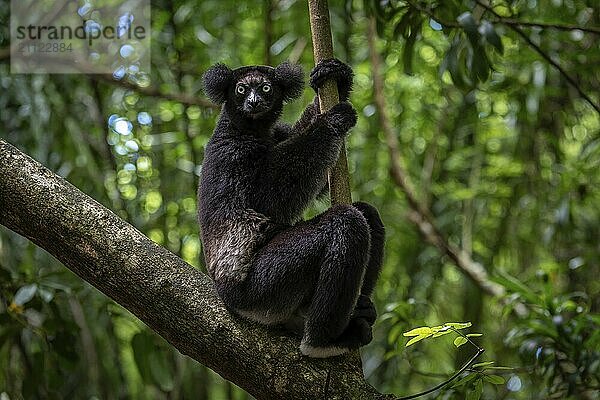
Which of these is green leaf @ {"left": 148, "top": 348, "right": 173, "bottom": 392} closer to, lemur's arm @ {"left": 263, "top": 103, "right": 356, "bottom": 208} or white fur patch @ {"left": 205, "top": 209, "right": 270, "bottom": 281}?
white fur patch @ {"left": 205, "top": 209, "right": 270, "bottom": 281}

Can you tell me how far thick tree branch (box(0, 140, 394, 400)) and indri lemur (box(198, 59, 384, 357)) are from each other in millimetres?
126

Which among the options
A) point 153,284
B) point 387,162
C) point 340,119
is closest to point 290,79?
point 340,119

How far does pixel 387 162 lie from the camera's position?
25.4 feet

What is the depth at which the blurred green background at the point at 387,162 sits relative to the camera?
20.7 feet

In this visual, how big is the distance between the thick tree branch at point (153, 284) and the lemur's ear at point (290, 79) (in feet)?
5.21

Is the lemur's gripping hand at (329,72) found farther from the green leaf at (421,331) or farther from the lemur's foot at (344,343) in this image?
the green leaf at (421,331)

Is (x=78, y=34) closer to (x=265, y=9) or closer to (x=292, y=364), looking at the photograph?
(x=265, y=9)

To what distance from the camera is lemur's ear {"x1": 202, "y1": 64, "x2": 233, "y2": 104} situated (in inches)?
183

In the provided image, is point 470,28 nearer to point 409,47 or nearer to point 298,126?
point 409,47

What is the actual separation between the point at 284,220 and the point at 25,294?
1850 millimetres

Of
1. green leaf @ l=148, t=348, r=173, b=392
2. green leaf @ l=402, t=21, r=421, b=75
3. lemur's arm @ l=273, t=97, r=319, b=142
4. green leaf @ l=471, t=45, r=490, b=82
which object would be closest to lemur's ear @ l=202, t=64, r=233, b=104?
lemur's arm @ l=273, t=97, r=319, b=142

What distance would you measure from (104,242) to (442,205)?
16.2 feet

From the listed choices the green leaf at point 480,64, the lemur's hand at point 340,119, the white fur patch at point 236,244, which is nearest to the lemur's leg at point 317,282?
the white fur patch at point 236,244

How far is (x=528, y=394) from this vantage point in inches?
294
